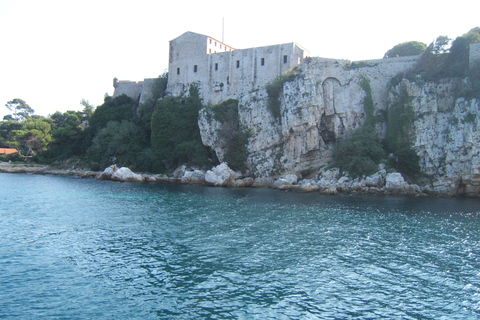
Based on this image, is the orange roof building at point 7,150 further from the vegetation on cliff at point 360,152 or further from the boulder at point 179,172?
the vegetation on cliff at point 360,152

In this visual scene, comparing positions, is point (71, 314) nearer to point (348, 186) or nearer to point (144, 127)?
point (348, 186)

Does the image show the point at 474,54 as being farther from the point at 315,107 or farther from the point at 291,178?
the point at 291,178

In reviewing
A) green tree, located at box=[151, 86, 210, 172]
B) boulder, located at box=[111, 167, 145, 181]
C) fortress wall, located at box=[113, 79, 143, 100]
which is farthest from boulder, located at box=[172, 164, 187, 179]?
fortress wall, located at box=[113, 79, 143, 100]

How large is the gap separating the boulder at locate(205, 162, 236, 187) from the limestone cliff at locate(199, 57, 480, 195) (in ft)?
6.74

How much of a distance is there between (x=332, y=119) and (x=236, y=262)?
23031 mm

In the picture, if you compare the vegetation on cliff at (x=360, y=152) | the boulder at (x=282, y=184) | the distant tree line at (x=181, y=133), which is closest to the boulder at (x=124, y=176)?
the distant tree line at (x=181, y=133)

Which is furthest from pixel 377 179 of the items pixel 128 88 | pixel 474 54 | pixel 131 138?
pixel 128 88

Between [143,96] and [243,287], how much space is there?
37.8 m

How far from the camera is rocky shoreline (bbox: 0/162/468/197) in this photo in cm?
2555

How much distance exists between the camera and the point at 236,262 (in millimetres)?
10094

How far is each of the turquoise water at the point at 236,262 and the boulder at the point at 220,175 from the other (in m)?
11.4

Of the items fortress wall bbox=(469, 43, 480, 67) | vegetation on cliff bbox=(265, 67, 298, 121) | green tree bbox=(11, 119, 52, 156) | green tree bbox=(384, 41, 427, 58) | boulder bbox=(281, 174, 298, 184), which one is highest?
green tree bbox=(384, 41, 427, 58)

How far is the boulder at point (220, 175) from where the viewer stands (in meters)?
30.2

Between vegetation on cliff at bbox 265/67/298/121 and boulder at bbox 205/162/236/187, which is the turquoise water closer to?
boulder at bbox 205/162/236/187
